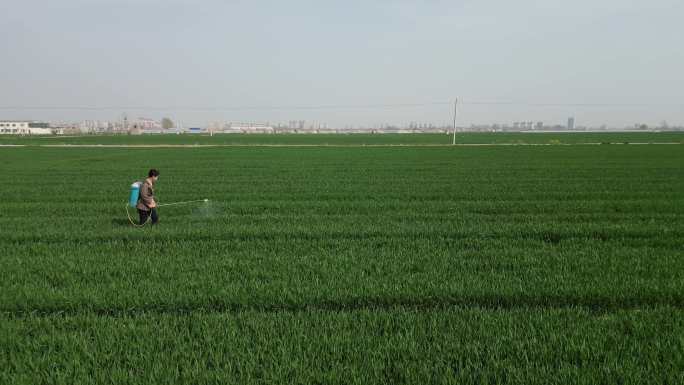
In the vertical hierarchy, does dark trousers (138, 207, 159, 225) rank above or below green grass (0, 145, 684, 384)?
above

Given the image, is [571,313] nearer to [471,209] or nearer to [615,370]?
[615,370]

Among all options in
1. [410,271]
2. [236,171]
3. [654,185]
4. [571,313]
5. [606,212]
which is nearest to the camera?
[571,313]

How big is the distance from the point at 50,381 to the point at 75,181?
19655 millimetres

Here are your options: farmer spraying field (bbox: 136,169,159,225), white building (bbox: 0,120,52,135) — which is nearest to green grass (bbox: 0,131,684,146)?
farmer spraying field (bbox: 136,169,159,225)

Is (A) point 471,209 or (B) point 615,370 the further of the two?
(A) point 471,209

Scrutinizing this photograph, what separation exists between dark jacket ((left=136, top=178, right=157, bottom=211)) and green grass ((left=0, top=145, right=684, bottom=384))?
2.52 feet

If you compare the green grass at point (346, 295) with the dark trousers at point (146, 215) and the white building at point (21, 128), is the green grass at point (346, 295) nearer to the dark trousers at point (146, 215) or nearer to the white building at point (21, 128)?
the dark trousers at point (146, 215)

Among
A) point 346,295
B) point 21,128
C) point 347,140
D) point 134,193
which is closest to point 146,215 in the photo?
point 134,193

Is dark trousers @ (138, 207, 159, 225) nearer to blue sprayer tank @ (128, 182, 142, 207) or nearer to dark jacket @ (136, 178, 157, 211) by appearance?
dark jacket @ (136, 178, 157, 211)

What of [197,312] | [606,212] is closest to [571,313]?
[197,312]

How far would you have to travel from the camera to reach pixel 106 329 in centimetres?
513

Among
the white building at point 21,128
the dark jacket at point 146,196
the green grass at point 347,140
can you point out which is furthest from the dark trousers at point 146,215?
the white building at point 21,128

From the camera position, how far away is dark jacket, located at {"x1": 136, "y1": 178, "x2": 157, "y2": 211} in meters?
10.2

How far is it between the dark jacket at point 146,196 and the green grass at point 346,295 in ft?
2.52
